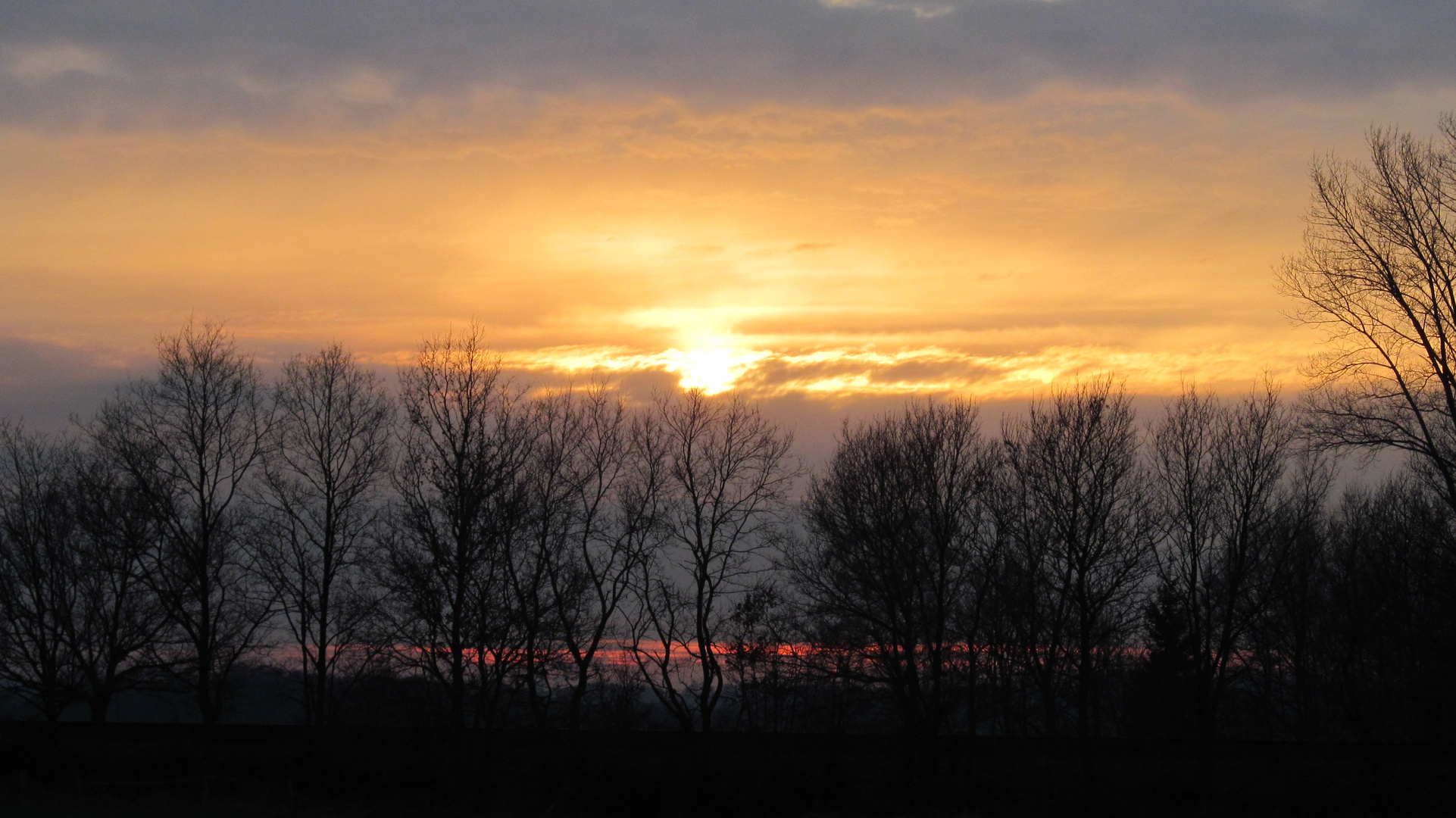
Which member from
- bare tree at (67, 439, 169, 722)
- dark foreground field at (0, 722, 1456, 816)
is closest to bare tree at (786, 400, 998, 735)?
dark foreground field at (0, 722, 1456, 816)

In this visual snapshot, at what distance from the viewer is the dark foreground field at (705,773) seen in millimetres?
31953

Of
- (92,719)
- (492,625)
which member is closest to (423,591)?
(492,625)

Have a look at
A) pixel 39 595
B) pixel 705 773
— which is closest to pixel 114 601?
pixel 39 595

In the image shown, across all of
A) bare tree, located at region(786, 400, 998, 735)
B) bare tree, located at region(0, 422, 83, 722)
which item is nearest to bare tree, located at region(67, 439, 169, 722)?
bare tree, located at region(0, 422, 83, 722)

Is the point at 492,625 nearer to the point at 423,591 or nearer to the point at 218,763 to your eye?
the point at 423,591

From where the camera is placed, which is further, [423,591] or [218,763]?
[218,763]

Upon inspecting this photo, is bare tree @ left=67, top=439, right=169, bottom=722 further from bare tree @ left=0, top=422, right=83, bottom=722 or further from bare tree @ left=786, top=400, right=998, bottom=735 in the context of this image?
bare tree @ left=786, top=400, right=998, bottom=735

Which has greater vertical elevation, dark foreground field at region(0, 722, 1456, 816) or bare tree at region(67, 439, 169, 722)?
bare tree at region(67, 439, 169, 722)

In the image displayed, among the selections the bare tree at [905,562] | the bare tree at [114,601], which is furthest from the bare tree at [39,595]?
the bare tree at [905,562]

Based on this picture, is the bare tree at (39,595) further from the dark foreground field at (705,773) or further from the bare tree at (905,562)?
the bare tree at (905,562)

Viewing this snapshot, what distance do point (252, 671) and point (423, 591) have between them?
1771cm

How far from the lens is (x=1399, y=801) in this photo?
31.7 metres

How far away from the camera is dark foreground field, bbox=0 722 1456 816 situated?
3195 centimetres

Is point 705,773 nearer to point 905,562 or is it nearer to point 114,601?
point 905,562
